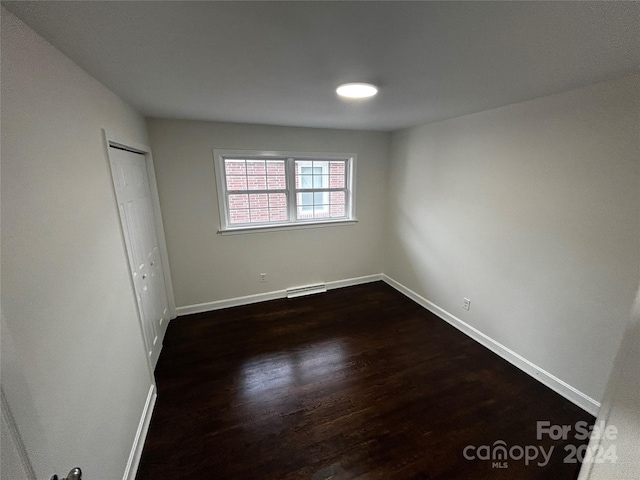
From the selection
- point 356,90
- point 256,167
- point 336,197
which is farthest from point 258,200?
point 356,90

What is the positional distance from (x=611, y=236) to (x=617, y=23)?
1.34 meters

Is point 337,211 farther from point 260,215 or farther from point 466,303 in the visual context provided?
point 466,303

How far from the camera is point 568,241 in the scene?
1.93m

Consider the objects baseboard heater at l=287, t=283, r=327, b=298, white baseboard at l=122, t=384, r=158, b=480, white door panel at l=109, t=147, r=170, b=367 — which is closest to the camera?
white baseboard at l=122, t=384, r=158, b=480

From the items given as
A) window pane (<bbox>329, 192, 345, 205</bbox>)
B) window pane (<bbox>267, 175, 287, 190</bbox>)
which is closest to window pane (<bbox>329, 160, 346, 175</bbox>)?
window pane (<bbox>329, 192, 345, 205</bbox>)

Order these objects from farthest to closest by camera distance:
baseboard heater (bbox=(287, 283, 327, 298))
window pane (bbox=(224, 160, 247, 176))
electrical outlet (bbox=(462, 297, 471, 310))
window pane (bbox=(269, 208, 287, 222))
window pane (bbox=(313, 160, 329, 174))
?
1. baseboard heater (bbox=(287, 283, 327, 298))
2. window pane (bbox=(313, 160, 329, 174))
3. window pane (bbox=(269, 208, 287, 222))
4. window pane (bbox=(224, 160, 247, 176))
5. electrical outlet (bbox=(462, 297, 471, 310))

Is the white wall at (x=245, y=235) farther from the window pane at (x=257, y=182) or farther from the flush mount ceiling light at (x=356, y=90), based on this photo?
the flush mount ceiling light at (x=356, y=90)

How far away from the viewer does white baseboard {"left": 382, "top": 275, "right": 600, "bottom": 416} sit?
194 centimetres

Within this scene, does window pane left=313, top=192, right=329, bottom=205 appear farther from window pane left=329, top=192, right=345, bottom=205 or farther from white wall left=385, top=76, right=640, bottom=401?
white wall left=385, top=76, right=640, bottom=401

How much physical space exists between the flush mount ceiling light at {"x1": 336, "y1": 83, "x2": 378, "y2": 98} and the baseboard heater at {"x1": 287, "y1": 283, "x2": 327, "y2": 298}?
8.57 ft

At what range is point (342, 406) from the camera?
198 cm

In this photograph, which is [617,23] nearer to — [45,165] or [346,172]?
[45,165]

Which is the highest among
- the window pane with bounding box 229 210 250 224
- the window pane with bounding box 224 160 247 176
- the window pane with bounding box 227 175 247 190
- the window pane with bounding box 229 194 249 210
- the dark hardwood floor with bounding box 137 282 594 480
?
the window pane with bounding box 224 160 247 176

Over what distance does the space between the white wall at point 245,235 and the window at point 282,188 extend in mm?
111
